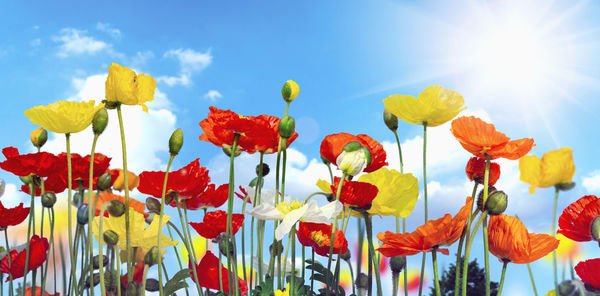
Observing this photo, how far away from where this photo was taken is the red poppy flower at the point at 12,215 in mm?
1573

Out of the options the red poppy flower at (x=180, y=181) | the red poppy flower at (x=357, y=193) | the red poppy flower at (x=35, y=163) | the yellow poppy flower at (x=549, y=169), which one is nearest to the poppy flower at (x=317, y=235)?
the red poppy flower at (x=357, y=193)

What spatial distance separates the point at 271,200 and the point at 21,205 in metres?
0.88

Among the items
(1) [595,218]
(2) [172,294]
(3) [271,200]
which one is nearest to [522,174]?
(1) [595,218]

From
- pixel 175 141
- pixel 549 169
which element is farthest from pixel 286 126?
pixel 549 169

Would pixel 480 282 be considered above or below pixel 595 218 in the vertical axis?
below

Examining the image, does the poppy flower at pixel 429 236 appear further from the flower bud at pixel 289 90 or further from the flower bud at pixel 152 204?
the flower bud at pixel 152 204

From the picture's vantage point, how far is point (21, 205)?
161cm

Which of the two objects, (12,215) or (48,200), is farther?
(12,215)

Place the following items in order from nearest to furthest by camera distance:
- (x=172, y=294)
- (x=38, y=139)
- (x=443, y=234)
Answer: (x=443, y=234), (x=172, y=294), (x=38, y=139)

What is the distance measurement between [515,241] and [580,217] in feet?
0.88

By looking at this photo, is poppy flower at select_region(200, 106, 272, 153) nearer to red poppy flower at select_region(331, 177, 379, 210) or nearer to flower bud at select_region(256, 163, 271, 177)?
flower bud at select_region(256, 163, 271, 177)

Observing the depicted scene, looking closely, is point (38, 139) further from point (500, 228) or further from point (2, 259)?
point (500, 228)

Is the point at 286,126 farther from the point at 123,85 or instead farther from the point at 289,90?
the point at 123,85

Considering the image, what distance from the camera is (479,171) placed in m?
1.25
